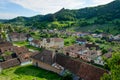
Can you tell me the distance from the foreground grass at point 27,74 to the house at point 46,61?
120 cm

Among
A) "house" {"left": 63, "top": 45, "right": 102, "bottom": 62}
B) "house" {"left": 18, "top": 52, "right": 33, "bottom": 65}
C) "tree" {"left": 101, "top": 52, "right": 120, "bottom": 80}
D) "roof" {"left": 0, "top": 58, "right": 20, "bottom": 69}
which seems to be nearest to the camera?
"tree" {"left": 101, "top": 52, "right": 120, "bottom": 80}

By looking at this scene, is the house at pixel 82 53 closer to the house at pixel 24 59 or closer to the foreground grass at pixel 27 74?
the house at pixel 24 59

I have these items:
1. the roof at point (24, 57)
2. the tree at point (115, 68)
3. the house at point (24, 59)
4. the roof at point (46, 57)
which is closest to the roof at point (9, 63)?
the house at point (24, 59)

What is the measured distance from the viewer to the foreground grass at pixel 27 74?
4031 cm

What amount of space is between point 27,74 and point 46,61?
590 cm

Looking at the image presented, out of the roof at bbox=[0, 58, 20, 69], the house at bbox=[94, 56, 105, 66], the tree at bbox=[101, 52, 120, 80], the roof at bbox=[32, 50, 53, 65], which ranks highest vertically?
the tree at bbox=[101, 52, 120, 80]

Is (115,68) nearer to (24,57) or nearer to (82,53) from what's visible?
(24,57)

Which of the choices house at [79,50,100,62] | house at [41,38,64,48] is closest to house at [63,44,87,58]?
house at [79,50,100,62]

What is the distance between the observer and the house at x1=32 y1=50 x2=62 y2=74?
143 ft

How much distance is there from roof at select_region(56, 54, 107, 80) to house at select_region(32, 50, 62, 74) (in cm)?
154

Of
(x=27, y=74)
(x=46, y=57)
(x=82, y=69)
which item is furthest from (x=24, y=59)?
(x=82, y=69)

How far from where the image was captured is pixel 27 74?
42656 millimetres

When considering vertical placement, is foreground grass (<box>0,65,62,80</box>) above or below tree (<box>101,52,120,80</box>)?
below

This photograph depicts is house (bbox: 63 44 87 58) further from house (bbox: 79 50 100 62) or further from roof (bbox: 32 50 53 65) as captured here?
roof (bbox: 32 50 53 65)
